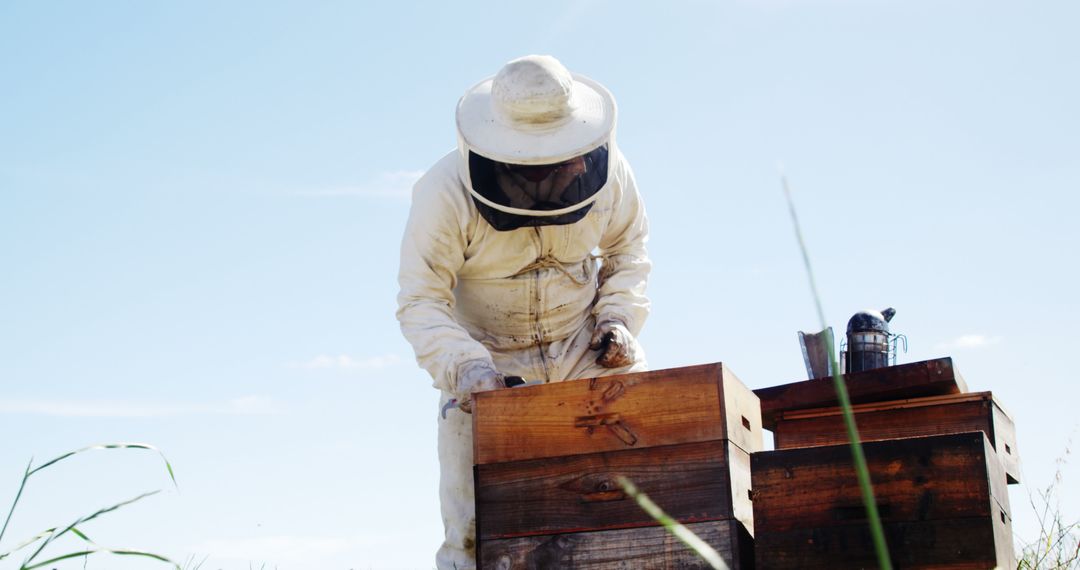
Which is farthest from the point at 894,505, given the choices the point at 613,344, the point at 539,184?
the point at 539,184

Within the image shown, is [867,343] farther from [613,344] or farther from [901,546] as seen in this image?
[901,546]

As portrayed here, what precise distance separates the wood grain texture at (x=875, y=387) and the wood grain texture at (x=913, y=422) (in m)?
0.03

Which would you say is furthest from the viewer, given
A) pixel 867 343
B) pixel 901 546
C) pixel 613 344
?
pixel 867 343

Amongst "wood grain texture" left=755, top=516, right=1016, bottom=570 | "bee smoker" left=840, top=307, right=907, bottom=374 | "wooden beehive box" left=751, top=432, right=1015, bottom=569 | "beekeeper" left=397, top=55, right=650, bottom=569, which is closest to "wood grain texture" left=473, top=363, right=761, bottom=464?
"wooden beehive box" left=751, top=432, right=1015, bottom=569

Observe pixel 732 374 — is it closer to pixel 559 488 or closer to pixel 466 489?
pixel 559 488

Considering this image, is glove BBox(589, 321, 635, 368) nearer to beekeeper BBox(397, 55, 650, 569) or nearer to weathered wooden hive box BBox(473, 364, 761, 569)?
beekeeper BBox(397, 55, 650, 569)

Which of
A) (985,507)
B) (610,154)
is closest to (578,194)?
(610,154)

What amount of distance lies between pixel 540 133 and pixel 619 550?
145 centimetres

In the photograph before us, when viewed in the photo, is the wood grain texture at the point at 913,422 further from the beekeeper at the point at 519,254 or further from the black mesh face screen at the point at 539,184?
the black mesh face screen at the point at 539,184

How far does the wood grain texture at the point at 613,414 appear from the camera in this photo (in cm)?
311

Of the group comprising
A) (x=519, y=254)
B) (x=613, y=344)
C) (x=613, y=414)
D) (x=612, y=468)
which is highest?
(x=519, y=254)

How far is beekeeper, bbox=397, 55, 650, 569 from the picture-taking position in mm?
3857

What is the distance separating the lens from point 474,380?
379 cm

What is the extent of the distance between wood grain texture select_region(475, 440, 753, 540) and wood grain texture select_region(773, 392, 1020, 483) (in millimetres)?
1212
